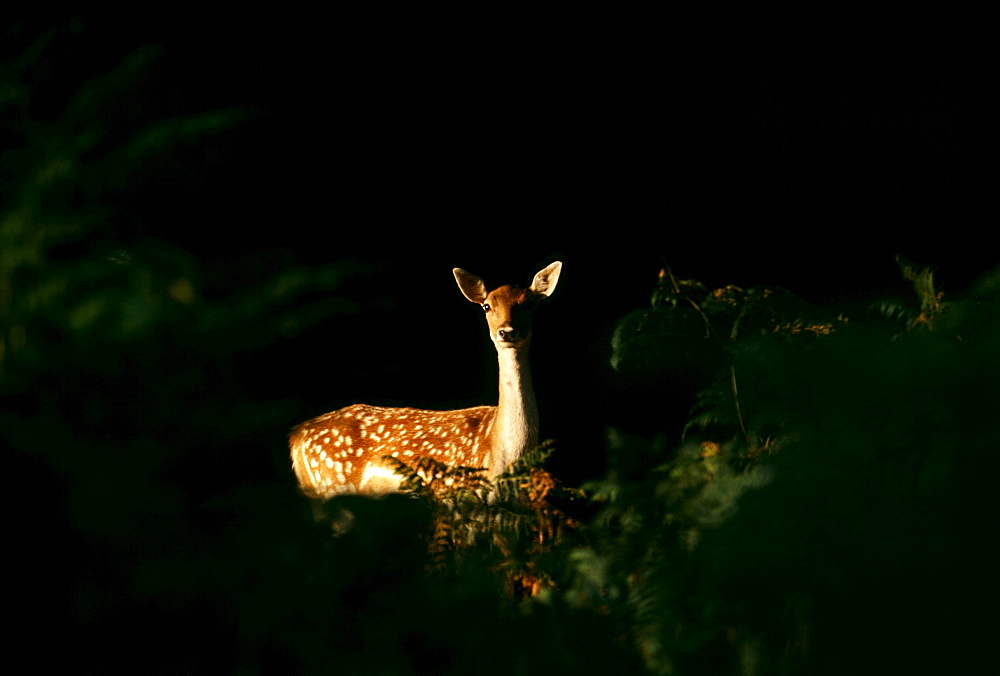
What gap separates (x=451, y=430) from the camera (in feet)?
18.7

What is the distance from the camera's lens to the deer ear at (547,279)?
558 cm

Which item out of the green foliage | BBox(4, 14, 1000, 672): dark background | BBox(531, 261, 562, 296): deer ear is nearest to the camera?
the green foliage

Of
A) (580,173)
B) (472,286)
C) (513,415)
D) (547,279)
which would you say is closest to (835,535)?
(513,415)

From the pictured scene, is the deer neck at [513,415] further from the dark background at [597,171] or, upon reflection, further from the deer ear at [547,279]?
the dark background at [597,171]

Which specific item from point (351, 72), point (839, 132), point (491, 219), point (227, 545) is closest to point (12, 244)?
point (227, 545)

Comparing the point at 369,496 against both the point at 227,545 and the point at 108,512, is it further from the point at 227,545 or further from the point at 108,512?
the point at 108,512

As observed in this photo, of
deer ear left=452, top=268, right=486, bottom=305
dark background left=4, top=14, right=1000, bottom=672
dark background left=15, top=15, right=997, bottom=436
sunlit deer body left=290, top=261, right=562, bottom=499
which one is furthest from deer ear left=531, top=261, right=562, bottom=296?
dark background left=15, top=15, right=997, bottom=436

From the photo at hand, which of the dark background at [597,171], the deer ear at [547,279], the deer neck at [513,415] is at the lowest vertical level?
the deer neck at [513,415]

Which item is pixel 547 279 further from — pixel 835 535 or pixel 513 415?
pixel 835 535

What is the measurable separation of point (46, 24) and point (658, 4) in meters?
3.01

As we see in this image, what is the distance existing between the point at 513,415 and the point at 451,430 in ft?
1.57

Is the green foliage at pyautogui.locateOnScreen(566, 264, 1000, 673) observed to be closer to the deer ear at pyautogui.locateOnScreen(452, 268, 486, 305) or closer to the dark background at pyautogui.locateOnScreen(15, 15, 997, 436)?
the deer ear at pyautogui.locateOnScreen(452, 268, 486, 305)

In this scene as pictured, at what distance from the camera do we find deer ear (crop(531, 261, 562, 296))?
5.58m

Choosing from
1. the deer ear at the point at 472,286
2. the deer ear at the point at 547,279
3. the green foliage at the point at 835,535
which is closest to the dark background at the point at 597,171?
the deer ear at the point at 472,286
